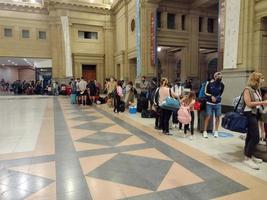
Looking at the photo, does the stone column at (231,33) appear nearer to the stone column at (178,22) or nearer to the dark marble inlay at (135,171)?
the dark marble inlay at (135,171)

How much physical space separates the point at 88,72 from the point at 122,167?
744 inches

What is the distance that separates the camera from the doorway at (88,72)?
2159 cm

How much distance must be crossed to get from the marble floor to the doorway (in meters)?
16.0

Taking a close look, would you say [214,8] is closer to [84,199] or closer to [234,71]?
[234,71]

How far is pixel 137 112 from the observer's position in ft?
31.2

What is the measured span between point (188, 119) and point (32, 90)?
67.0ft

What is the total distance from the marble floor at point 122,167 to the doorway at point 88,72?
15956 mm

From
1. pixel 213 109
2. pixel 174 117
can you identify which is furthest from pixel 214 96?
pixel 174 117

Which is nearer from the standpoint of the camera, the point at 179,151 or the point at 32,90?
the point at 179,151

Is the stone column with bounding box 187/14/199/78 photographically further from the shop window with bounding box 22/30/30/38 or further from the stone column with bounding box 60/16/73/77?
the shop window with bounding box 22/30/30/38

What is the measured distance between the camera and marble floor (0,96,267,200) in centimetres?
289

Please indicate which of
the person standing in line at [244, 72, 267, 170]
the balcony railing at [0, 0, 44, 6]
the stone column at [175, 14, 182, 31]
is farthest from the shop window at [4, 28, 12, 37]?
the person standing in line at [244, 72, 267, 170]

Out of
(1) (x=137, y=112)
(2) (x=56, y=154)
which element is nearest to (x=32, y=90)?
Answer: (1) (x=137, y=112)

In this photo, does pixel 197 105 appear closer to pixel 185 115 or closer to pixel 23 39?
pixel 185 115
